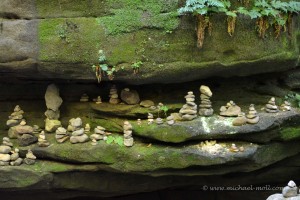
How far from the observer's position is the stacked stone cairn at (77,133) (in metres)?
6.14

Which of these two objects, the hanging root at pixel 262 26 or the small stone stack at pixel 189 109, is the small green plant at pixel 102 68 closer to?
the small stone stack at pixel 189 109

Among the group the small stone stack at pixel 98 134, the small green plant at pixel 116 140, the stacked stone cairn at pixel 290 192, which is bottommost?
the stacked stone cairn at pixel 290 192

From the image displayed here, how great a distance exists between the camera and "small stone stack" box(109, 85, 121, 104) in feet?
20.7

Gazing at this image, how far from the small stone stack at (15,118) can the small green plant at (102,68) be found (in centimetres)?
181

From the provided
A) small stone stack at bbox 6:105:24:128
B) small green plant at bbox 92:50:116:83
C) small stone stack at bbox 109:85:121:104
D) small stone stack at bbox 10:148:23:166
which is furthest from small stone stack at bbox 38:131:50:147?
small green plant at bbox 92:50:116:83

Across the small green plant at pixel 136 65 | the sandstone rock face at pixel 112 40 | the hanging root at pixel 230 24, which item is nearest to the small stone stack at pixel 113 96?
the sandstone rock face at pixel 112 40

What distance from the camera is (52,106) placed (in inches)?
252

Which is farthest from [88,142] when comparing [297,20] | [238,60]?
[297,20]

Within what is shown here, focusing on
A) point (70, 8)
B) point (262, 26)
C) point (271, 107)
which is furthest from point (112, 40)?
point (271, 107)

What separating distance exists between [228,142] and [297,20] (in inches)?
103

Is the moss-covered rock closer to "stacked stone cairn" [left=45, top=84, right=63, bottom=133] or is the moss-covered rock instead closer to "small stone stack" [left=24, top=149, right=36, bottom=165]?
"stacked stone cairn" [left=45, top=84, right=63, bottom=133]

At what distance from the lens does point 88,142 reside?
6.20 metres

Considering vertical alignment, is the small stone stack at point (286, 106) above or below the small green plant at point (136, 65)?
below

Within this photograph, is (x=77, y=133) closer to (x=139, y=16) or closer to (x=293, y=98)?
(x=139, y=16)
